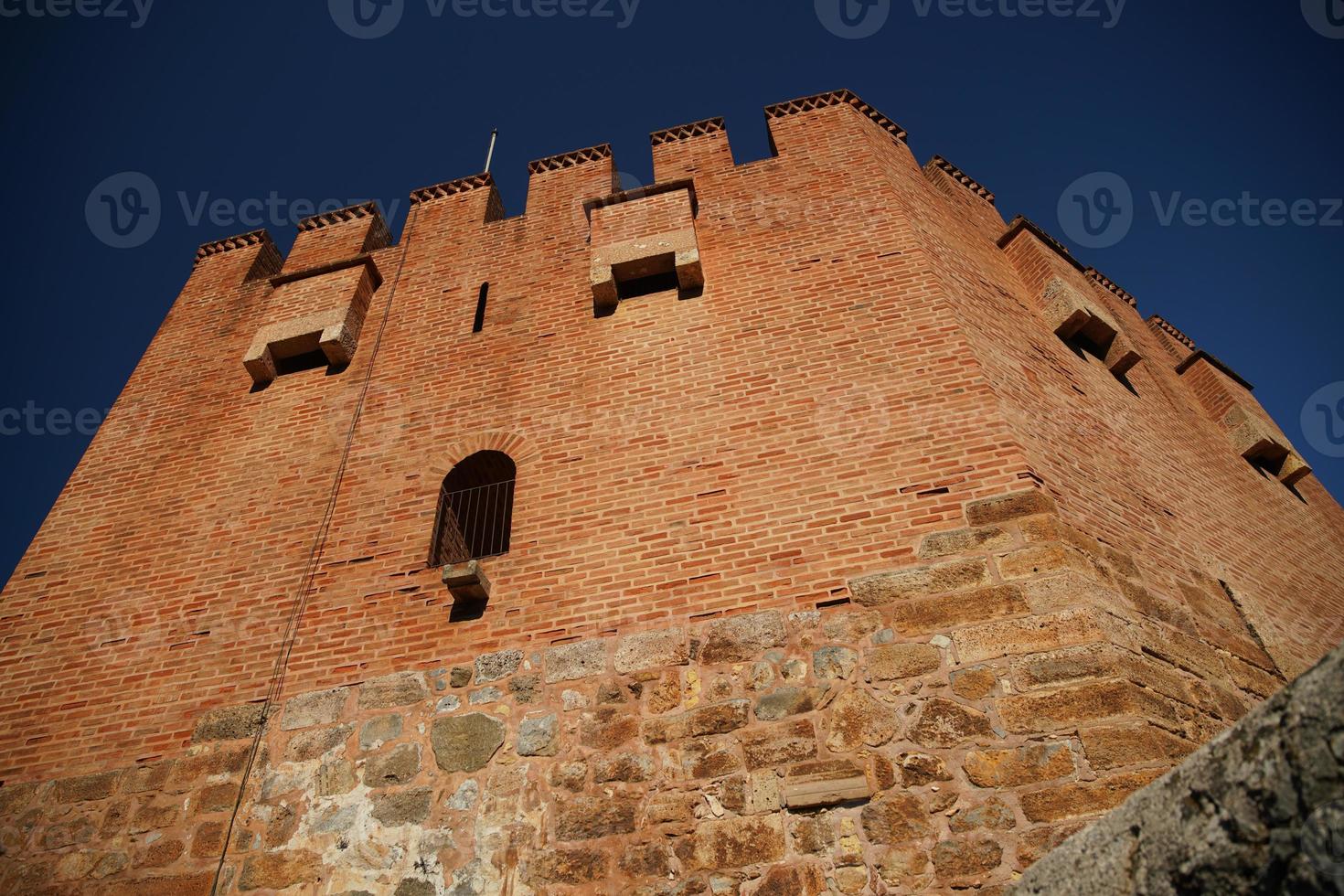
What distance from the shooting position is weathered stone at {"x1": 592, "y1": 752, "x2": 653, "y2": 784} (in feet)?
15.2

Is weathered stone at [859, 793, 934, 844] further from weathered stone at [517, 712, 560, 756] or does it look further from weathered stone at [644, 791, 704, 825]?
weathered stone at [517, 712, 560, 756]

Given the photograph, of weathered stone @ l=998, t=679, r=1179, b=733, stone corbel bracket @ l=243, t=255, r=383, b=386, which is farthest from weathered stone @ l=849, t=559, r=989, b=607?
stone corbel bracket @ l=243, t=255, r=383, b=386

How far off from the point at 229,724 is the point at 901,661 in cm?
445

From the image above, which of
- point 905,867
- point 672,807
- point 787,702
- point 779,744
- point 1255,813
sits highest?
point 787,702

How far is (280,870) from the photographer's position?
4.72 m

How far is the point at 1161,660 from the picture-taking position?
4.79 m

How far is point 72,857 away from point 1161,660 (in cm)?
686

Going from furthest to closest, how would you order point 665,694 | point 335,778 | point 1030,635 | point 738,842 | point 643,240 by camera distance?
point 643,240 < point 335,778 < point 665,694 < point 1030,635 < point 738,842

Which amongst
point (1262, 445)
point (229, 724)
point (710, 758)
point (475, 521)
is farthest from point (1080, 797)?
point (1262, 445)

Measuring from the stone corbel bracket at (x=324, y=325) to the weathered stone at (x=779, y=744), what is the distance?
18.4 ft

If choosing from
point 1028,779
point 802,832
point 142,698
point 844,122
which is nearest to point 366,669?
point 142,698

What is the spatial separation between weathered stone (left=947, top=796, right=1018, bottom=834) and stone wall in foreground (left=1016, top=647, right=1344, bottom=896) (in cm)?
181

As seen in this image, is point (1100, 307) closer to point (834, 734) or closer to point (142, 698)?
point (834, 734)

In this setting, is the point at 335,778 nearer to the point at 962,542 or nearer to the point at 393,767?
the point at 393,767
